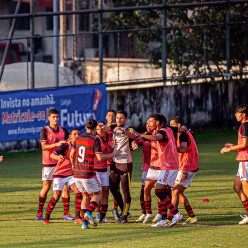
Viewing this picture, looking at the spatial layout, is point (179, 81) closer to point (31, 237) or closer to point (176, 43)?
point (176, 43)

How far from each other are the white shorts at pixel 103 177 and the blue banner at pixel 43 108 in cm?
1047

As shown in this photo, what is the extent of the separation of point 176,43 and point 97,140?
17.3m

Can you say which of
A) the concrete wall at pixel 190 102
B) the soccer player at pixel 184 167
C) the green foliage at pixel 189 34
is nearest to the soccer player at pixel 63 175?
the soccer player at pixel 184 167

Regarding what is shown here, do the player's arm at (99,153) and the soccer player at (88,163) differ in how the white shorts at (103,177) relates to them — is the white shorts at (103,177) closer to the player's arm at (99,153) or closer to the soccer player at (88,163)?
the soccer player at (88,163)

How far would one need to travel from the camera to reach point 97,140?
15.9 metres

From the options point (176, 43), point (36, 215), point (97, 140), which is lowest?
point (36, 215)

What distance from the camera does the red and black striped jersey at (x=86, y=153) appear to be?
15875mm

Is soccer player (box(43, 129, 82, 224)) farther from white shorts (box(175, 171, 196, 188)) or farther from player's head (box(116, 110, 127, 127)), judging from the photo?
white shorts (box(175, 171, 196, 188))

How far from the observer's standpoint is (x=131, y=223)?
16609mm

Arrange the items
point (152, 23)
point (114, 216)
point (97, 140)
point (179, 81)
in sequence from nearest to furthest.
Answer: point (97, 140), point (114, 216), point (179, 81), point (152, 23)

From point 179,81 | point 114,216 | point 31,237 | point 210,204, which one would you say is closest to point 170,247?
point 31,237

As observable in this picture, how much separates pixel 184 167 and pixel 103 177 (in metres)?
1.48

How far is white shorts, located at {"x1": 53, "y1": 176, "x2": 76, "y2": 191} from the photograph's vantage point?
16.8m

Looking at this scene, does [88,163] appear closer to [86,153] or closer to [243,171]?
[86,153]
